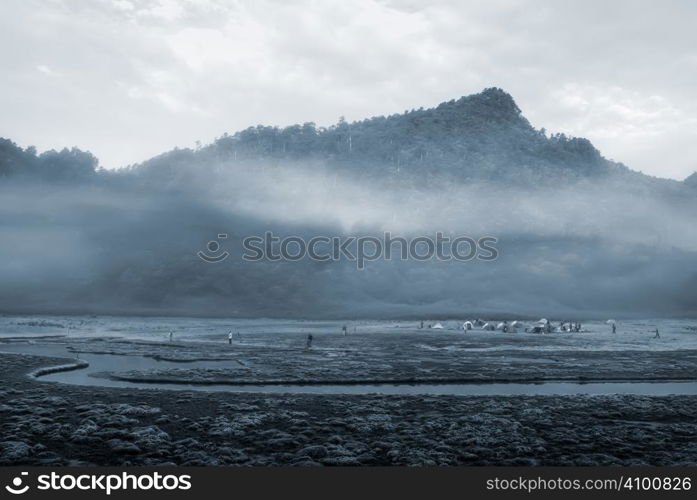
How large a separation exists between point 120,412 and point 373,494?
17.5 metres

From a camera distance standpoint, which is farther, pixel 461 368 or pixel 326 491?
pixel 461 368

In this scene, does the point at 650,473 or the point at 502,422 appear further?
the point at 502,422

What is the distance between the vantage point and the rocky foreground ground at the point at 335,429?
19984 millimetres

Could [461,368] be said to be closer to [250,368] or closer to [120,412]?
[250,368]

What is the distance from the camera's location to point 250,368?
4838 cm

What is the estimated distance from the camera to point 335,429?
24.5 metres

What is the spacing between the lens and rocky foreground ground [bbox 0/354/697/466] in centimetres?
1998

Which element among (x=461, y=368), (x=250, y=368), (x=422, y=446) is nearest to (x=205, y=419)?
(x=422, y=446)

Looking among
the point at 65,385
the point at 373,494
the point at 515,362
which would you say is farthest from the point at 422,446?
the point at 515,362

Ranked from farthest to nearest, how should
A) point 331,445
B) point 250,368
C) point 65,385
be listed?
point 250,368, point 65,385, point 331,445

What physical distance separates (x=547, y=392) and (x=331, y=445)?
21377mm

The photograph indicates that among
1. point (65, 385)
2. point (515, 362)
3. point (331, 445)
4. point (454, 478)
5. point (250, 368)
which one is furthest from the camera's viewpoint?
point (515, 362)

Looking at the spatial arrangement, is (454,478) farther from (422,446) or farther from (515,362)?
(515,362)

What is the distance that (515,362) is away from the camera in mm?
54594
